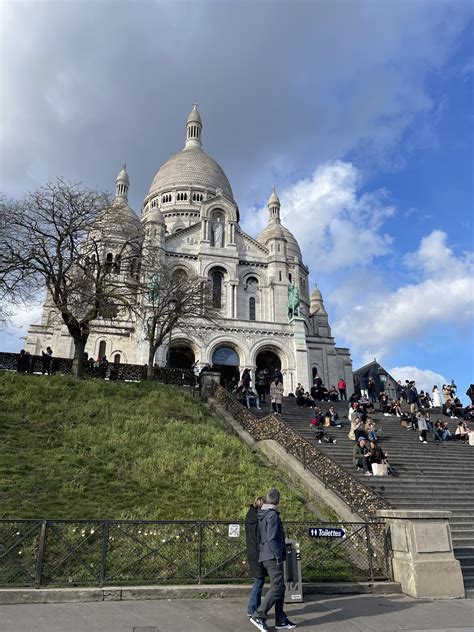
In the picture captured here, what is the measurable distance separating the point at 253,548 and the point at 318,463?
608cm

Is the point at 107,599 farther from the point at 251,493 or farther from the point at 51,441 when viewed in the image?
the point at 51,441

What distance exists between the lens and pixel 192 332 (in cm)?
3503

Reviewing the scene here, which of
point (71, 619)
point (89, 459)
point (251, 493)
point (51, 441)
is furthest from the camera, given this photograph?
point (51, 441)

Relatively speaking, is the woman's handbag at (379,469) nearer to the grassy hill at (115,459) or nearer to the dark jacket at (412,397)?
the grassy hill at (115,459)

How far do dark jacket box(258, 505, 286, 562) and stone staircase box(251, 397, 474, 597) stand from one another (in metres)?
4.13

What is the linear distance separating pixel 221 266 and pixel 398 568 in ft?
116

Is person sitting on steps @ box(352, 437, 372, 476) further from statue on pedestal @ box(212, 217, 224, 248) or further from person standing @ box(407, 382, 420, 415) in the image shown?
statue on pedestal @ box(212, 217, 224, 248)

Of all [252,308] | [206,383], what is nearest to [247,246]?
[252,308]

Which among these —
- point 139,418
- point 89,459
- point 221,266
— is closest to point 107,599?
point 89,459

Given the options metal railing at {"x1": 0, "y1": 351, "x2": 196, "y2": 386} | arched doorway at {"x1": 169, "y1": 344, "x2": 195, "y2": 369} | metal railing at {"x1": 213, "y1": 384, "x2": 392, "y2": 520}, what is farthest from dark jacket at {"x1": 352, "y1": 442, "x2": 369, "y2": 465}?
arched doorway at {"x1": 169, "y1": 344, "x2": 195, "y2": 369}

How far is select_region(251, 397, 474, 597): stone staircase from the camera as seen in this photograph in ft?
34.3

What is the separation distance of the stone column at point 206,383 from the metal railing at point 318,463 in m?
2.99

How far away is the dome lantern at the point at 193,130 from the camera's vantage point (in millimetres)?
69438

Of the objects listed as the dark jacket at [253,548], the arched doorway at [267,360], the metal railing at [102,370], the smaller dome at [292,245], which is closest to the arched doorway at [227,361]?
the arched doorway at [267,360]
